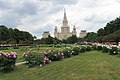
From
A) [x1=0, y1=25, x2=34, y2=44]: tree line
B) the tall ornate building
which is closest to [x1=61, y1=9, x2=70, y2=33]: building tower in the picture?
the tall ornate building

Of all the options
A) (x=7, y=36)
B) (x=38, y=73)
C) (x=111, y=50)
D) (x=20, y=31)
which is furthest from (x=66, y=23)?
(x=38, y=73)

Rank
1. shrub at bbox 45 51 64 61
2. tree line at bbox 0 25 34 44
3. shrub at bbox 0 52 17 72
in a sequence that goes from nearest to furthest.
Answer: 1. shrub at bbox 0 52 17 72
2. shrub at bbox 45 51 64 61
3. tree line at bbox 0 25 34 44

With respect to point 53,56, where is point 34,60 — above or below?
below

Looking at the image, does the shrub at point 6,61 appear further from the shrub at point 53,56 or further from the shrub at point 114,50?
the shrub at point 114,50

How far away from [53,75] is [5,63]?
3.08 m

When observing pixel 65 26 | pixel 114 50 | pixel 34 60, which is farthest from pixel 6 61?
pixel 65 26

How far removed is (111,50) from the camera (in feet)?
77.0

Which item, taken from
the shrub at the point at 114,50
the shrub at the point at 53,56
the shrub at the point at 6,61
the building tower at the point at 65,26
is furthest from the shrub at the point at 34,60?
the building tower at the point at 65,26

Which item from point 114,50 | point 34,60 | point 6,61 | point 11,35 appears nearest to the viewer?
point 6,61

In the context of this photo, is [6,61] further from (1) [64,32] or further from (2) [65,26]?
(2) [65,26]

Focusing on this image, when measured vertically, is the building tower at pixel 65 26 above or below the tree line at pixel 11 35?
above

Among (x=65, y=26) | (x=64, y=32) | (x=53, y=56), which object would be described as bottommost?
(x=53, y=56)

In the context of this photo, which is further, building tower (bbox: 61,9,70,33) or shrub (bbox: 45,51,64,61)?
building tower (bbox: 61,9,70,33)

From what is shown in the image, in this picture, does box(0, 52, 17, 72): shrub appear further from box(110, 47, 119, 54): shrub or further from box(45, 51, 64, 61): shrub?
box(110, 47, 119, 54): shrub
